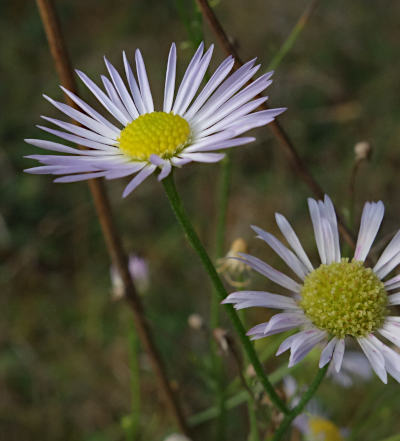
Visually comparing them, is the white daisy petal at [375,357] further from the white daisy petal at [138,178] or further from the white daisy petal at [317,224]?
the white daisy petal at [138,178]

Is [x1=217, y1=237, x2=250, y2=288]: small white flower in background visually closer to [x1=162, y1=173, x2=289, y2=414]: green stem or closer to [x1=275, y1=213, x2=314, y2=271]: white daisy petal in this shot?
[x1=275, y1=213, x2=314, y2=271]: white daisy petal

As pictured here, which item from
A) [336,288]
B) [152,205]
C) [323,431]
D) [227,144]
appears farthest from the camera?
[152,205]

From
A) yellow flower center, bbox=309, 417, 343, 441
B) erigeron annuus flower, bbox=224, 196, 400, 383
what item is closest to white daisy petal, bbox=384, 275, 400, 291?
erigeron annuus flower, bbox=224, 196, 400, 383

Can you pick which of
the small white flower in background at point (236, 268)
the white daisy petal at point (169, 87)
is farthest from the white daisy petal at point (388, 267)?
the white daisy petal at point (169, 87)

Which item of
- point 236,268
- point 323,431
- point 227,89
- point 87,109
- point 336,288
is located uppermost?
point 87,109

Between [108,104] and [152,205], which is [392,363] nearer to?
[108,104]

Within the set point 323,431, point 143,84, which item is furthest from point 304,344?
point 323,431
